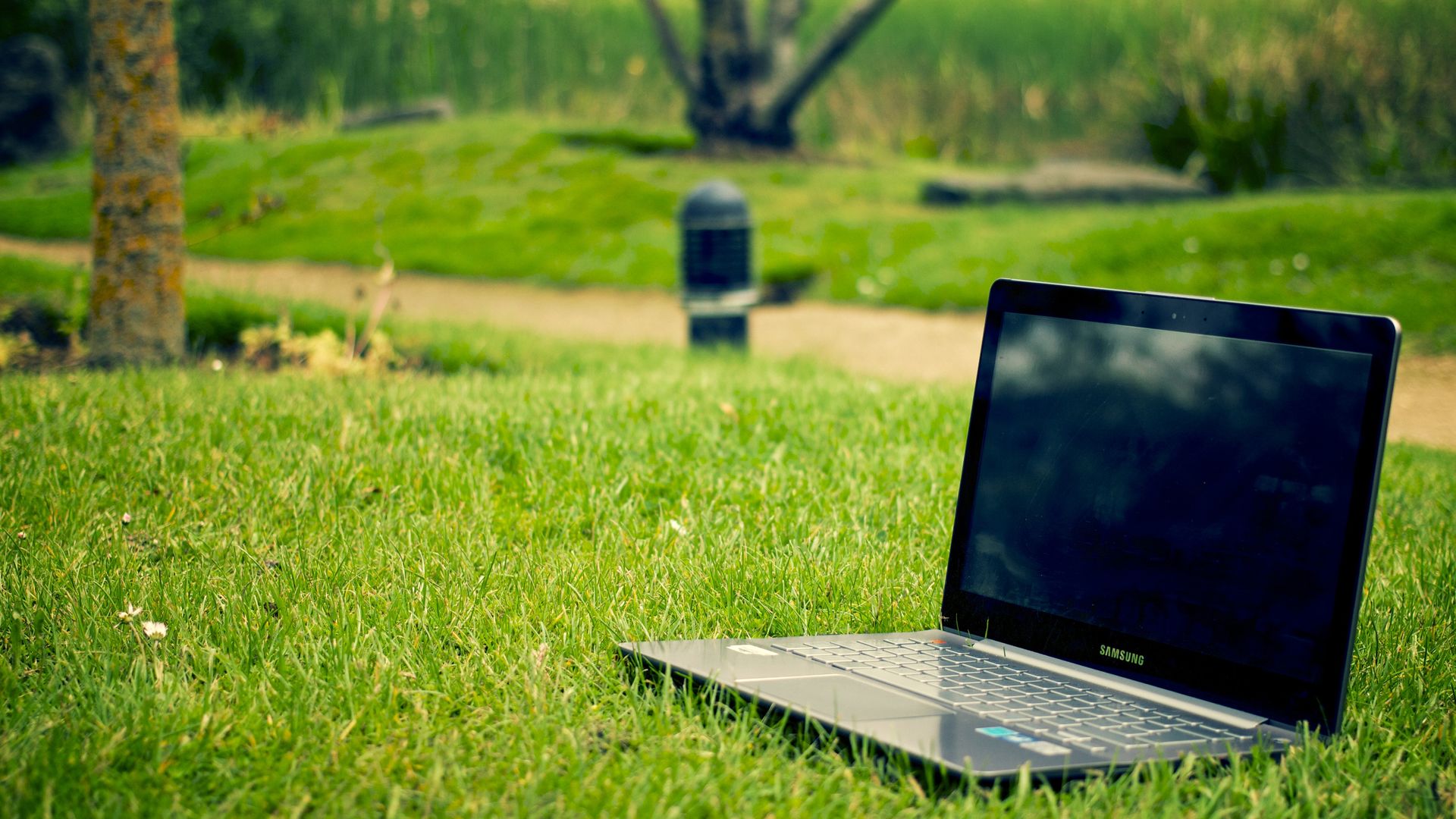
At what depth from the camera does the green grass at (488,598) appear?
6.14 ft

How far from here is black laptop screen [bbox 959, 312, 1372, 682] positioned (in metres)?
1.84

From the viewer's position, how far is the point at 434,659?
2346 millimetres

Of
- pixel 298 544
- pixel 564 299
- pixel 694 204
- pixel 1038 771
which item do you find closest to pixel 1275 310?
pixel 1038 771

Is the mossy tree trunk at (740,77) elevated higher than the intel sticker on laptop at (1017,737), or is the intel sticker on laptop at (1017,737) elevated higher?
the mossy tree trunk at (740,77)

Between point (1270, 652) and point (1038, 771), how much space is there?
43 cm

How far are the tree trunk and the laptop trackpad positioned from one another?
15.1 ft

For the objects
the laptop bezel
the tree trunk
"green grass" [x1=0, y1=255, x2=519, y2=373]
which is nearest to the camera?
the laptop bezel

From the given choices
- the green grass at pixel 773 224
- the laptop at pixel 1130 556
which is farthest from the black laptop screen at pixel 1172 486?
the green grass at pixel 773 224

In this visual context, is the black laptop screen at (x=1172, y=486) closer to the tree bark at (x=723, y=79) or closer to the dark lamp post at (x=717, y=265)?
the dark lamp post at (x=717, y=265)

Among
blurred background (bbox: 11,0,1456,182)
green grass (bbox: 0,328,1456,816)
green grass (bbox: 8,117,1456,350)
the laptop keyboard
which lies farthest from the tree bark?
the laptop keyboard

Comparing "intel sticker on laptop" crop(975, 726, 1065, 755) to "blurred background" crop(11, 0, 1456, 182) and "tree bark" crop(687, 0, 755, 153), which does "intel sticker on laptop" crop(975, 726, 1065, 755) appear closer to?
"blurred background" crop(11, 0, 1456, 182)

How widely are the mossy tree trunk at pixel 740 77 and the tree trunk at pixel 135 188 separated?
940cm

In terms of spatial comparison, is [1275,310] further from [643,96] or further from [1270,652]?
[643,96]

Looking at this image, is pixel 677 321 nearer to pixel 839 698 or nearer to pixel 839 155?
pixel 839 155
